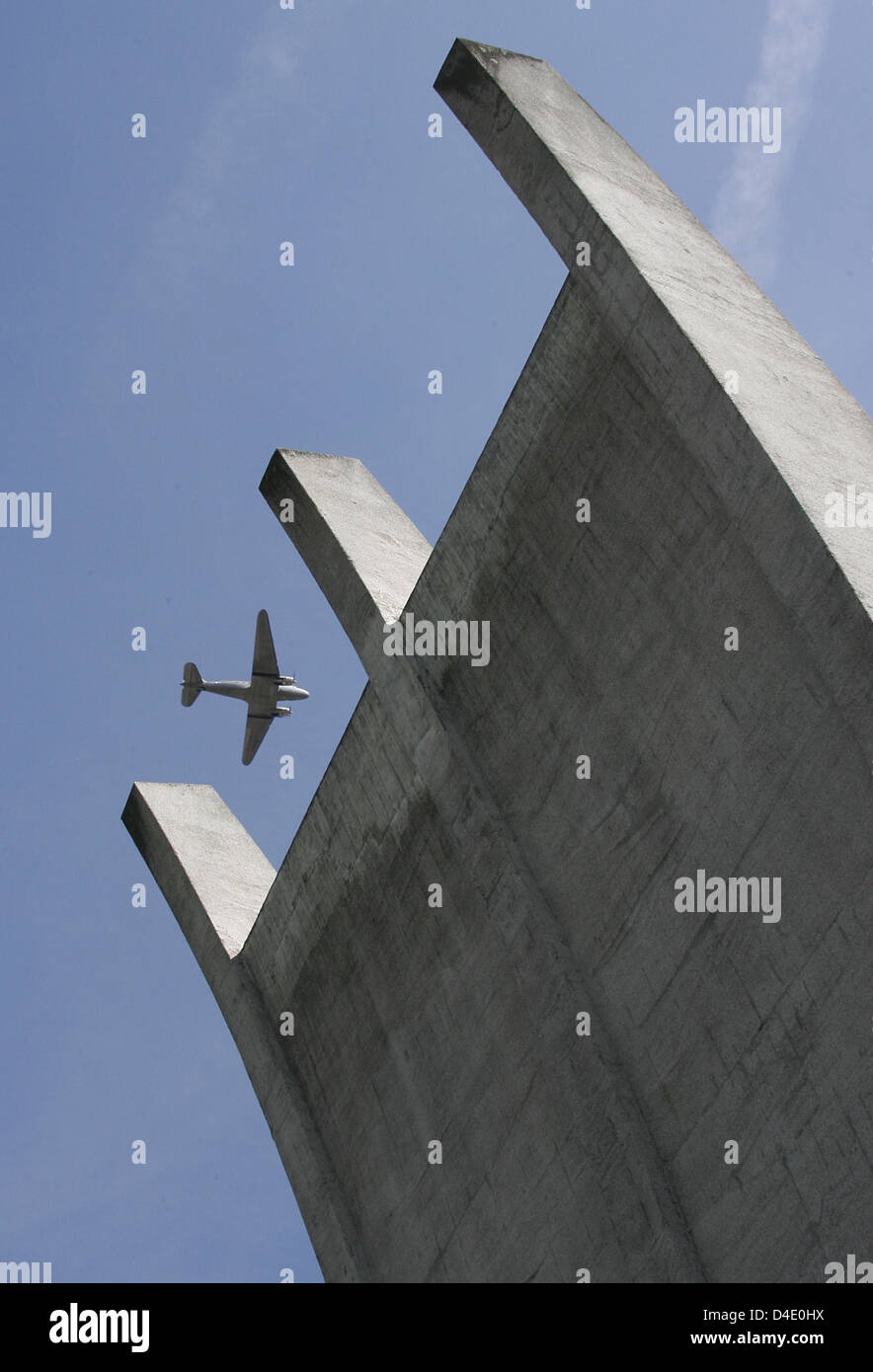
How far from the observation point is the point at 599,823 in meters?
10.9

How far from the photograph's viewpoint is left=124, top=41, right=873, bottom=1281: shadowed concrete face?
897 centimetres

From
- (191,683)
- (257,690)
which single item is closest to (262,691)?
(257,690)

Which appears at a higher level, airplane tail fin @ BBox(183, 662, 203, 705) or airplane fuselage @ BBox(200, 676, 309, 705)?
airplane tail fin @ BBox(183, 662, 203, 705)

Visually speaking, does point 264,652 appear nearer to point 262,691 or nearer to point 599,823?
point 262,691

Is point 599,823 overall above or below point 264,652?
below

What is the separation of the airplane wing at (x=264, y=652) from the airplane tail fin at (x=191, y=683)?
14.5 feet

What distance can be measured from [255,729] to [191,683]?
4.79 meters

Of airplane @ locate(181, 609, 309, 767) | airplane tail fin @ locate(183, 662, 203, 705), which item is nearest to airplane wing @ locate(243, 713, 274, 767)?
airplane @ locate(181, 609, 309, 767)

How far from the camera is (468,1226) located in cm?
1149

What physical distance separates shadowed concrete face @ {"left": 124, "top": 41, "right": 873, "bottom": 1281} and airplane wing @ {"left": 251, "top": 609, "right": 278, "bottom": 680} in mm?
13194

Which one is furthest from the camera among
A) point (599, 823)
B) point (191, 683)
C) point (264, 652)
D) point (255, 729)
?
point (191, 683)

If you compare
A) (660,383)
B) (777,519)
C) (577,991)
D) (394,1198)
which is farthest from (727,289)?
(394,1198)

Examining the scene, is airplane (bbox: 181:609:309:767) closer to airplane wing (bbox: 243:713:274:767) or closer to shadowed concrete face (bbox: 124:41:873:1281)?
airplane wing (bbox: 243:713:274:767)

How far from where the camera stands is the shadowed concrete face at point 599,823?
29.4ft
